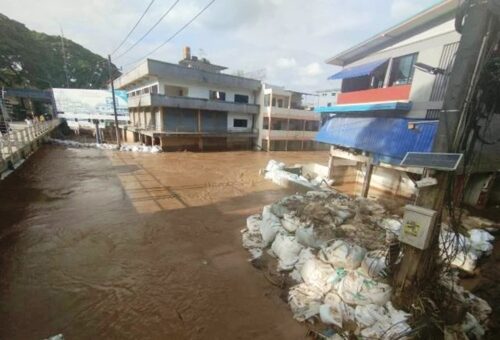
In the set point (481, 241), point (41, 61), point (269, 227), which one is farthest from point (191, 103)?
point (41, 61)

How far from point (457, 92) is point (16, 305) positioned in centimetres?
749

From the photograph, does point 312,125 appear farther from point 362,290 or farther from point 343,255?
point 362,290

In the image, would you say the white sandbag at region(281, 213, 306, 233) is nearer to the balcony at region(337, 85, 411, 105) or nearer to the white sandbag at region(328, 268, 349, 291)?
the white sandbag at region(328, 268, 349, 291)

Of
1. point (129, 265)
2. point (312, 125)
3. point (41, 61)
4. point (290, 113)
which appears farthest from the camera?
point (41, 61)

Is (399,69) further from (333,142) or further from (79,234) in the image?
(79,234)

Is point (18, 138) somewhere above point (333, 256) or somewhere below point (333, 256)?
above

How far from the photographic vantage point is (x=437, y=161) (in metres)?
2.87

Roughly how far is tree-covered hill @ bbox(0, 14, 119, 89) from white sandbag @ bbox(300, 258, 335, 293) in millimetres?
36411

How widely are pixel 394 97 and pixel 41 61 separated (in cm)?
4256

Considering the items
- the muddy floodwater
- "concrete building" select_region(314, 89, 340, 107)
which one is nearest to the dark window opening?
"concrete building" select_region(314, 89, 340, 107)

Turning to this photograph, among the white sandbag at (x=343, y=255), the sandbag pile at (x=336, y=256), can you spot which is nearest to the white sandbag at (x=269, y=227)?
the sandbag pile at (x=336, y=256)

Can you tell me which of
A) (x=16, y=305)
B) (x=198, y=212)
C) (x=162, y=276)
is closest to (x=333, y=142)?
(x=198, y=212)

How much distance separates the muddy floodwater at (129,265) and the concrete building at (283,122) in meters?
→ 14.5

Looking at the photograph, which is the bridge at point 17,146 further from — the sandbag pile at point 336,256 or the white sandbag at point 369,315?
the white sandbag at point 369,315
